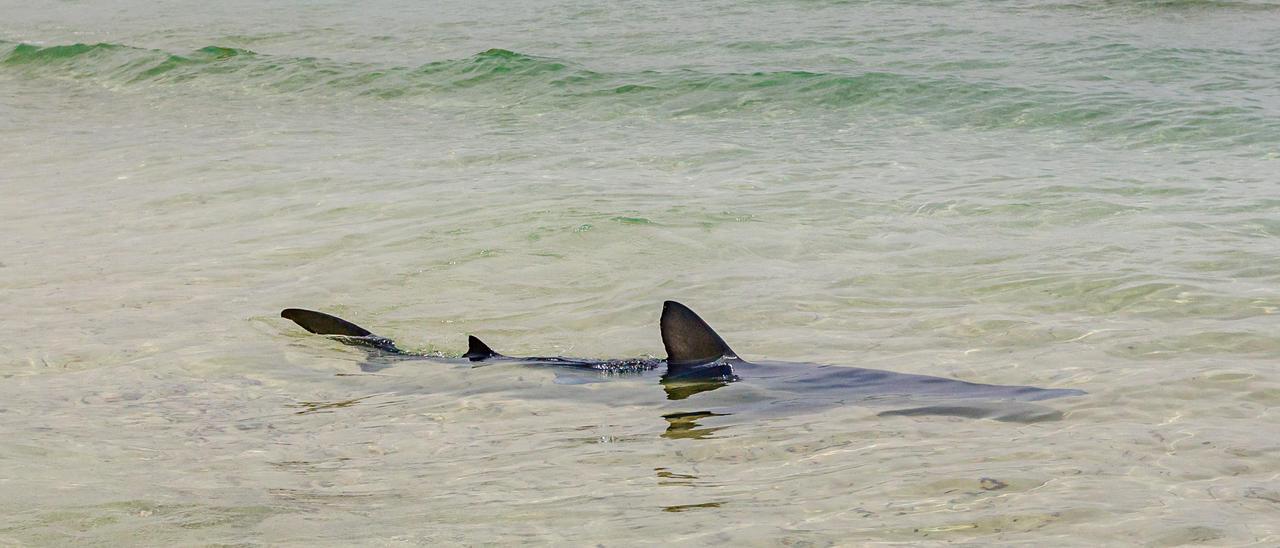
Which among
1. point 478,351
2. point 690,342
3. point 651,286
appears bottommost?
point 651,286

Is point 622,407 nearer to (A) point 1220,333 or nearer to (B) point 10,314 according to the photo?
(A) point 1220,333

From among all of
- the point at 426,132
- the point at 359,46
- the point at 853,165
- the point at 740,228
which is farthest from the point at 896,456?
the point at 359,46

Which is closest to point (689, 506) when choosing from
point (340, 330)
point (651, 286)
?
point (340, 330)

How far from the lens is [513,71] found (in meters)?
14.6

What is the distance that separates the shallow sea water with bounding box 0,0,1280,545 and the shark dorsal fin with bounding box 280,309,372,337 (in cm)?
8

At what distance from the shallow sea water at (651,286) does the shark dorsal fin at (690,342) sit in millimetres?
154

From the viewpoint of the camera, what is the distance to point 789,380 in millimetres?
4570

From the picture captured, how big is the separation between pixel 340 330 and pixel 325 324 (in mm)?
70

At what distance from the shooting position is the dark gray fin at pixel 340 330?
17.5ft

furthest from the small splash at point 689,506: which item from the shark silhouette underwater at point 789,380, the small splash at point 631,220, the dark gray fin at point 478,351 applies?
the small splash at point 631,220

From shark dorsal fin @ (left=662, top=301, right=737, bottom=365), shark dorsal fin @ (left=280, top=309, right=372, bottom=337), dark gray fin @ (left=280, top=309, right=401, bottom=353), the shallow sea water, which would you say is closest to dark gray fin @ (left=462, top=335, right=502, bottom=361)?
the shallow sea water

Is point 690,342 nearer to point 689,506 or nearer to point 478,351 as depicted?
point 478,351

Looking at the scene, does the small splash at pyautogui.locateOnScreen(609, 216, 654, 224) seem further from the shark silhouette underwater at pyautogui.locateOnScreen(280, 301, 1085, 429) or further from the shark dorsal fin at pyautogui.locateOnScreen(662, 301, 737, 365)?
the shark dorsal fin at pyautogui.locateOnScreen(662, 301, 737, 365)

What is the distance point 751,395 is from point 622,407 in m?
0.47
